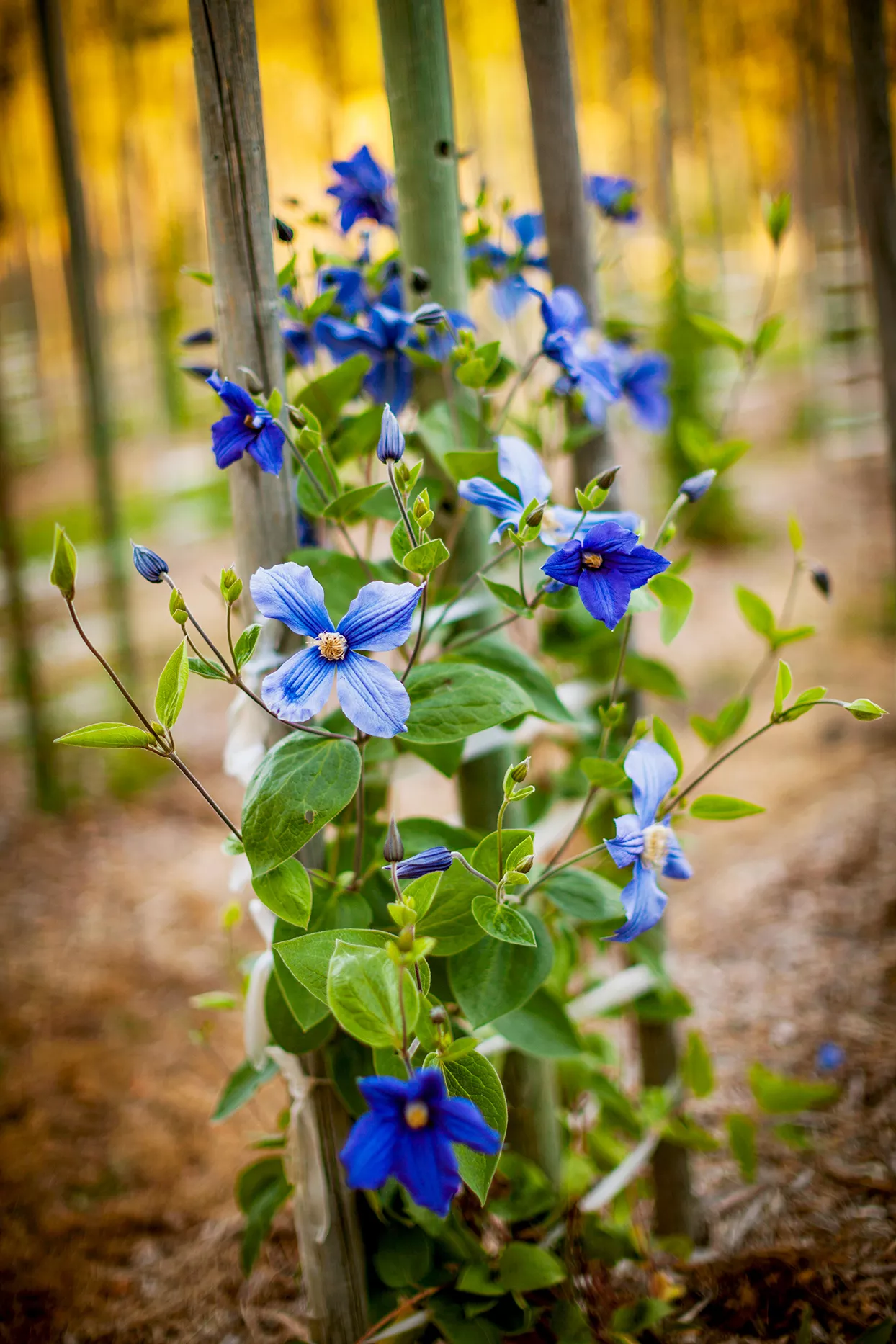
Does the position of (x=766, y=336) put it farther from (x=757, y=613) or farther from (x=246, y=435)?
(x=246, y=435)

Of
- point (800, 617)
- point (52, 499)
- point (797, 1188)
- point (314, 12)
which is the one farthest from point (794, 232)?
point (797, 1188)

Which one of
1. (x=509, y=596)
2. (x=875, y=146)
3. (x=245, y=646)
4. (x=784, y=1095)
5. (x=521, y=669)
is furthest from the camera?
(x=875, y=146)

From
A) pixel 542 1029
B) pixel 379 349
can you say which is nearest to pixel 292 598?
pixel 379 349

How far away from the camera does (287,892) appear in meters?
0.62

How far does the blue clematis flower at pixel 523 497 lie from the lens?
2.13 ft

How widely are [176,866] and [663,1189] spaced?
173 cm

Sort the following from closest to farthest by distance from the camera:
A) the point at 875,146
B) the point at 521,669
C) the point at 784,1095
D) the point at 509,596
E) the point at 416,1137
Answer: the point at 416,1137
the point at 509,596
the point at 521,669
the point at 784,1095
the point at 875,146

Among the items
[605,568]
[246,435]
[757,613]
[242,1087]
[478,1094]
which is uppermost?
[246,435]

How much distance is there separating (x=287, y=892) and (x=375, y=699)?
0.56 feet

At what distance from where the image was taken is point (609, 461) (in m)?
1.05

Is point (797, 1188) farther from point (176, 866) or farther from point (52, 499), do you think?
point (52, 499)

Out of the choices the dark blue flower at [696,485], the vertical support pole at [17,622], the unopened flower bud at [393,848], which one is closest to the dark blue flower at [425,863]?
the unopened flower bud at [393,848]

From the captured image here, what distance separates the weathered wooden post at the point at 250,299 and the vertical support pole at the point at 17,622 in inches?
74.1

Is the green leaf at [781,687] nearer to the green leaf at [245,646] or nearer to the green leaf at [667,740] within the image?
the green leaf at [667,740]
